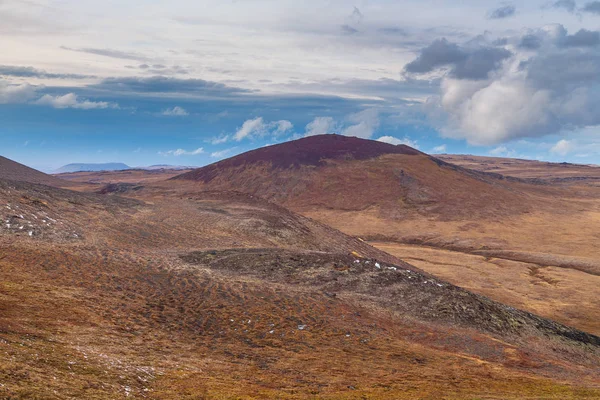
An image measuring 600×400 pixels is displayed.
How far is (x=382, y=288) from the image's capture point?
3700 cm

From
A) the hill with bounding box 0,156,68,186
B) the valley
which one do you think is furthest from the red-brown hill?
the valley

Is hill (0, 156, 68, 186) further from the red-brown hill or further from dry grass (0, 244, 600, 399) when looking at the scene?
dry grass (0, 244, 600, 399)

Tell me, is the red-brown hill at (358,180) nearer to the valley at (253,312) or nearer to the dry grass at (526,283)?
the dry grass at (526,283)

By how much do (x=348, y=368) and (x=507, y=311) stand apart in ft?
62.3

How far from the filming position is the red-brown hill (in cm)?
12950

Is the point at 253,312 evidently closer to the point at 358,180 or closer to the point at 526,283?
the point at 526,283

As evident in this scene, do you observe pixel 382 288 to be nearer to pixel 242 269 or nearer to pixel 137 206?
pixel 242 269

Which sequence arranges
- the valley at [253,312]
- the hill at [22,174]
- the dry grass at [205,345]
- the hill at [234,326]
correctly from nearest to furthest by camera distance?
1. the dry grass at [205,345]
2. the hill at [234,326]
3. the valley at [253,312]
4. the hill at [22,174]

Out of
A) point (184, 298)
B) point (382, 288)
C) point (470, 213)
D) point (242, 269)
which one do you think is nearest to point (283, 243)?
point (242, 269)

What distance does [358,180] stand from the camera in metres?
146

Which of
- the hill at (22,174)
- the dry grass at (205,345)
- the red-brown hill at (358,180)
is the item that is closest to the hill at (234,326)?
the dry grass at (205,345)

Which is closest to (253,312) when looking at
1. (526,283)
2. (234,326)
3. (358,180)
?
(234,326)

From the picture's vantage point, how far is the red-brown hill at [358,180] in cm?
12950

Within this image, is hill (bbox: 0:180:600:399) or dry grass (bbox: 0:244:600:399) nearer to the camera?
dry grass (bbox: 0:244:600:399)
